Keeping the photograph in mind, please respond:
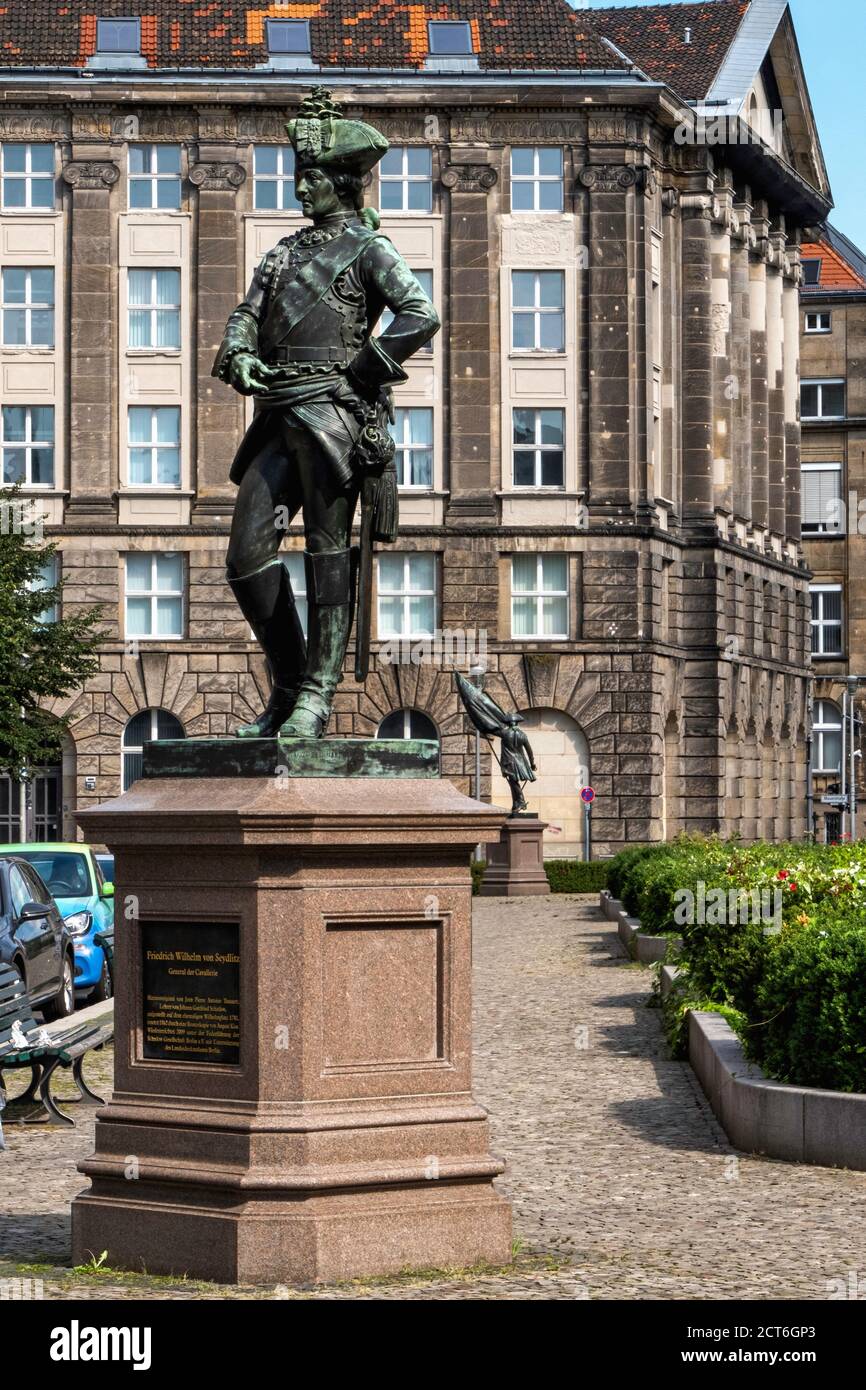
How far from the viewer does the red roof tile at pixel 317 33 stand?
202ft

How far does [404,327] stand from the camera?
35.7ft

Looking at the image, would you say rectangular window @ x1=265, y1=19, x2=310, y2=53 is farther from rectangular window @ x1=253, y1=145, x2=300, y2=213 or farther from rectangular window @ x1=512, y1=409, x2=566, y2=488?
rectangular window @ x1=512, y1=409, x2=566, y2=488

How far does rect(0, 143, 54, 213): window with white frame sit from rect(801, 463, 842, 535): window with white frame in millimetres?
39149

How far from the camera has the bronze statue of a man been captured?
1081 cm

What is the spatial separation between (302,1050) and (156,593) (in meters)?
51.9

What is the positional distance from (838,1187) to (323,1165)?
3.19m

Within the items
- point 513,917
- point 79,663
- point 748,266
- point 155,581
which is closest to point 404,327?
point 513,917

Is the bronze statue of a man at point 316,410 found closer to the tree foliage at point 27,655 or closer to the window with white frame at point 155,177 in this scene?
the tree foliage at point 27,655

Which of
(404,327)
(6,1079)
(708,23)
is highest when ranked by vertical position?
(708,23)

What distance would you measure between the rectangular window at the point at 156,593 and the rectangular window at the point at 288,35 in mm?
12543

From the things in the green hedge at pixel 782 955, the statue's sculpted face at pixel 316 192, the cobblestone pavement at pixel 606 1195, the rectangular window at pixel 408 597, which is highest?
the rectangular window at pixel 408 597

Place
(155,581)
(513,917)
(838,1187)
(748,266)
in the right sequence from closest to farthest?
(838,1187)
(513,917)
(155,581)
(748,266)

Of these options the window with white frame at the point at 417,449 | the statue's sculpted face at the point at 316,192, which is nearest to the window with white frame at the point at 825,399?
the window with white frame at the point at 417,449

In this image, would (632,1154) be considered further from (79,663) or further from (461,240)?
(461,240)
